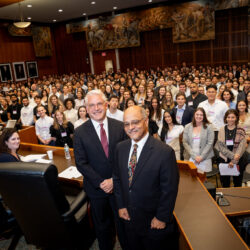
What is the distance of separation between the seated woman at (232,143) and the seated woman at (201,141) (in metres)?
0.18

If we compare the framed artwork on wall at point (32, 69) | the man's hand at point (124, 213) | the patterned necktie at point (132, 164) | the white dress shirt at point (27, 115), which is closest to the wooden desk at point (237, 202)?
the man's hand at point (124, 213)

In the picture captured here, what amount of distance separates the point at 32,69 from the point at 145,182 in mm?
18651

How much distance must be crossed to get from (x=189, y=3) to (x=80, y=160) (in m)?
15.1

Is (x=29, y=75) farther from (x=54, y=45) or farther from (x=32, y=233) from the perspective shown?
(x=32, y=233)

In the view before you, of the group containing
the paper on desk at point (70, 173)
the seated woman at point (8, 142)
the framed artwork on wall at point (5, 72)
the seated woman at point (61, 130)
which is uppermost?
the framed artwork on wall at point (5, 72)

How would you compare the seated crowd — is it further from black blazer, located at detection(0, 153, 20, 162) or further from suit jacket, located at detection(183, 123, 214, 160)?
black blazer, located at detection(0, 153, 20, 162)

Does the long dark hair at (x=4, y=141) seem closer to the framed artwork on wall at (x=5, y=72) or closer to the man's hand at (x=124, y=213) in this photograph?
the man's hand at (x=124, y=213)

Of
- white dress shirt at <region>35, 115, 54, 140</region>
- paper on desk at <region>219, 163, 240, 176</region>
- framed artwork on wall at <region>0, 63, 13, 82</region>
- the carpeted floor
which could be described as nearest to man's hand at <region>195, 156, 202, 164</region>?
paper on desk at <region>219, 163, 240, 176</region>

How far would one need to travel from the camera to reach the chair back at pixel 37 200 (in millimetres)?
1812

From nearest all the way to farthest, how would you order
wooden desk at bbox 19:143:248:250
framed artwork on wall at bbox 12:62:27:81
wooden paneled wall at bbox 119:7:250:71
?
wooden desk at bbox 19:143:248:250
wooden paneled wall at bbox 119:7:250:71
framed artwork on wall at bbox 12:62:27:81

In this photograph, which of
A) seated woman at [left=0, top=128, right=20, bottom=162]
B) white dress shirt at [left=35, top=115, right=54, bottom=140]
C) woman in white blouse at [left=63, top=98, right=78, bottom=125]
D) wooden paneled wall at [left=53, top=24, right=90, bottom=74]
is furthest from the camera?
wooden paneled wall at [left=53, top=24, right=90, bottom=74]

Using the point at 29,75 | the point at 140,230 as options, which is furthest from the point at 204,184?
the point at 29,75

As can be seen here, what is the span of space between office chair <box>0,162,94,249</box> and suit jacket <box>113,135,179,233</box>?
0.56m

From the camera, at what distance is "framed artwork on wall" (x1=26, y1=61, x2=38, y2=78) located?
18.0m
